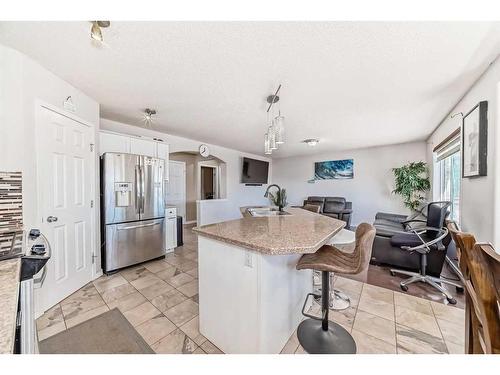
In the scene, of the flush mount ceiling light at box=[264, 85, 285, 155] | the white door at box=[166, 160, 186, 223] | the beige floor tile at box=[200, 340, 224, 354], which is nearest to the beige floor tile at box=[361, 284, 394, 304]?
the beige floor tile at box=[200, 340, 224, 354]

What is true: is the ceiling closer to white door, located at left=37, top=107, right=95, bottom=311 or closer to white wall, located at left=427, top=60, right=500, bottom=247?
white wall, located at left=427, top=60, right=500, bottom=247

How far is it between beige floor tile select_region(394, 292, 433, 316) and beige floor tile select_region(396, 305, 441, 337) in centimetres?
7

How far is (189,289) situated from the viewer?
2.31m

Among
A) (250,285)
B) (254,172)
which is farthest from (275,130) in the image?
(254,172)

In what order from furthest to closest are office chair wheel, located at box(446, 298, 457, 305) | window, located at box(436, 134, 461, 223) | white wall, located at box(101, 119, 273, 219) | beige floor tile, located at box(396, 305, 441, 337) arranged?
white wall, located at box(101, 119, 273, 219) < window, located at box(436, 134, 461, 223) < office chair wheel, located at box(446, 298, 457, 305) < beige floor tile, located at box(396, 305, 441, 337)

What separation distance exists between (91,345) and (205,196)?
558 centimetres

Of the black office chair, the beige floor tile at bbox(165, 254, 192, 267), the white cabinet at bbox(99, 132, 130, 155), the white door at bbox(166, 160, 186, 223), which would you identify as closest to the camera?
the black office chair

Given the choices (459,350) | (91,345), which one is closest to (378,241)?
(459,350)

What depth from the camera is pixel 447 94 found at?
7.64 feet

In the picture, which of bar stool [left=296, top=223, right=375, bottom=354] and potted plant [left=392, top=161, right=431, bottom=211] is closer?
bar stool [left=296, top=223, right=375, bottom=354]

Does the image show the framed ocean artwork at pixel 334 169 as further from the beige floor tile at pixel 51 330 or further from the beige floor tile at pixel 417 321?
the beige floor tile at pixel 51 330

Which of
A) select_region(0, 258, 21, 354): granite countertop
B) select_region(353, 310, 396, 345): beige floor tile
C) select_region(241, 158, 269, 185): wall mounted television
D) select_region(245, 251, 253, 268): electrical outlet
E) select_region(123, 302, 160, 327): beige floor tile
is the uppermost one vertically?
select_region(241, 158, 269, 185): wall mounted television

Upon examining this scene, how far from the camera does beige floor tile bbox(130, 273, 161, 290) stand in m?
2.37

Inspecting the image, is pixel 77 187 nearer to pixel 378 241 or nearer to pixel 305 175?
pixel 378 241
